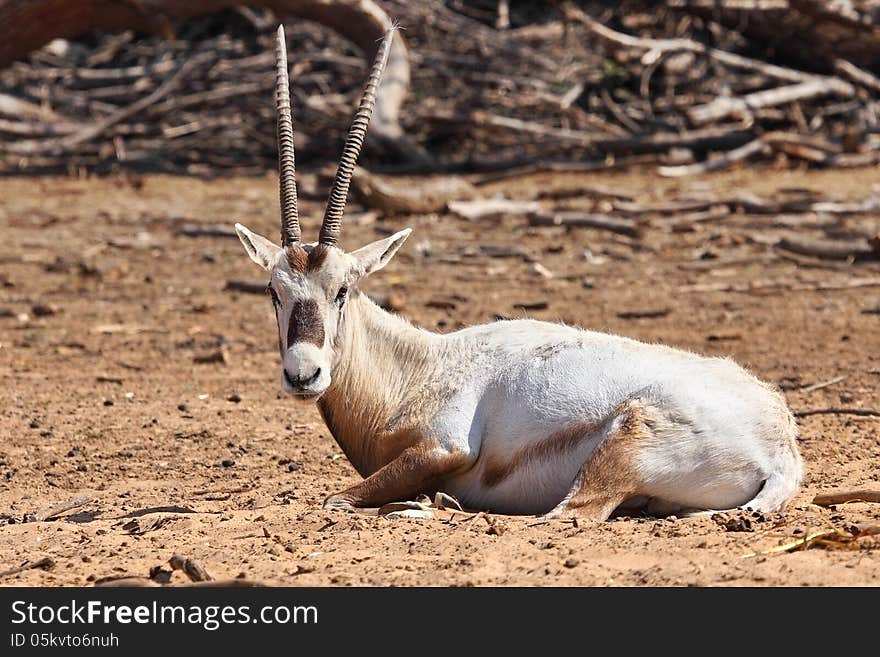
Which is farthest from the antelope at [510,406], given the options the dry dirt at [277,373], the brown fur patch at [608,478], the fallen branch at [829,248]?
the fallen branch at [829,248]

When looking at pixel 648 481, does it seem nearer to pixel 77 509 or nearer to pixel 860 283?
pixel 77 509

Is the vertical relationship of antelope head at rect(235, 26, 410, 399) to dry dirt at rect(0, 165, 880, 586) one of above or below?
above

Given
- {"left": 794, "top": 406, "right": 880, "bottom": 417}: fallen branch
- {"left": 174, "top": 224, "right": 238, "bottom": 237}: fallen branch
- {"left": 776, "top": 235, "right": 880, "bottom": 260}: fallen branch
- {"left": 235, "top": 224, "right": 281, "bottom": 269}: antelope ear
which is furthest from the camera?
{"left": 174, "top": 224, "right": 238, "bottom": 237}: fallen branch

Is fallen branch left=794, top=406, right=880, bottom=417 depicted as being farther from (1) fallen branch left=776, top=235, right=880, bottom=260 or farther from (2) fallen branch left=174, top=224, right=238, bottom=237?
(2) fallen branch left=174, top=224, right=238, bottom=237

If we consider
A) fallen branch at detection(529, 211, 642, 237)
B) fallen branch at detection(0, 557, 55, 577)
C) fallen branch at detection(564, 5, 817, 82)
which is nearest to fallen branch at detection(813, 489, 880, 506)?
fallen branch at detection(0, 557, 55, 577)

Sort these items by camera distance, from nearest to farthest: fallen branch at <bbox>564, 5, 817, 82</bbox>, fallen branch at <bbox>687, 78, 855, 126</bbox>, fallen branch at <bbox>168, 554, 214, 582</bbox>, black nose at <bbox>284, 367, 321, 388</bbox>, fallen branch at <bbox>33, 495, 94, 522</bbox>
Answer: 1. fallen branch at <bbox>168, 554, 214, 582</bbox>
2. black nose at <bbox>284, 367, 321, 388</bbox>
3. fallen branch at <bbox>33, 495, 94, 522</bbox>
4. fallen branch at <bbox>564, 5, 817, 82</bbox>
5. fallen branch at <bbox>687, 78, 855, 126</bbox>

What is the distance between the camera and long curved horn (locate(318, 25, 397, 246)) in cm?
655

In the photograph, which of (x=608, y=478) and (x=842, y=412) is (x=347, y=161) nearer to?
(x=608, y=478)

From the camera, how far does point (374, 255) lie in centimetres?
→ 658

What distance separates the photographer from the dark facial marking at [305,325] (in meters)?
6.13

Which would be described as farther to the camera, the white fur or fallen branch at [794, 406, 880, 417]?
fallen branch at [794, 406, 880, 417]

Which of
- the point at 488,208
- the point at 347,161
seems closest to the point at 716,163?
the point at 488,208

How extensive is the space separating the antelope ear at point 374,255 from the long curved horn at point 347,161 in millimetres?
152
